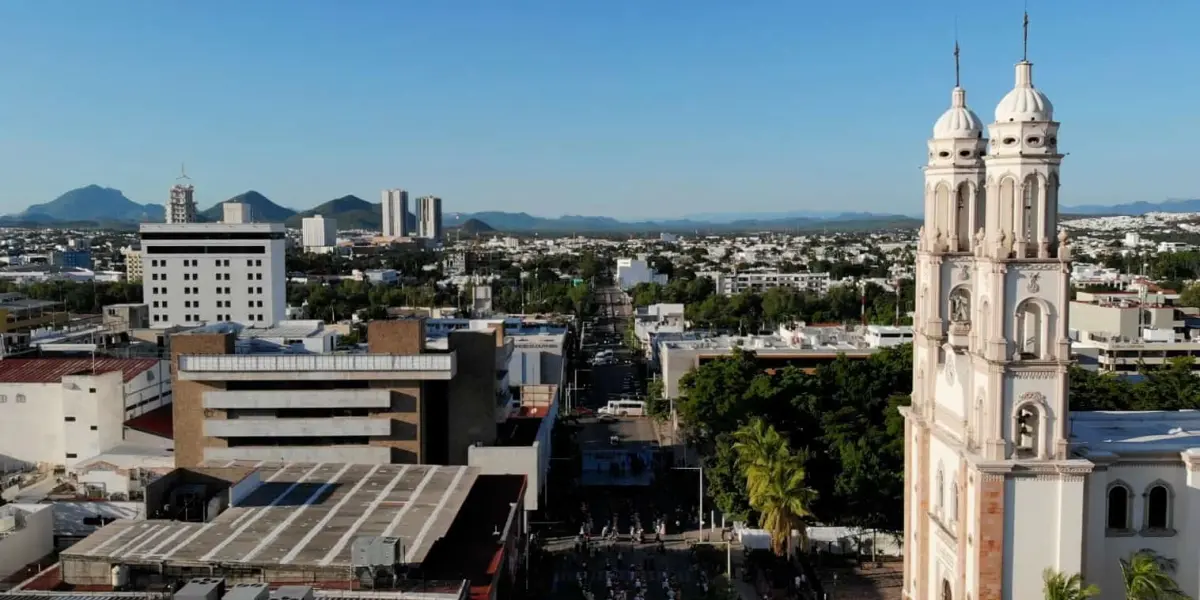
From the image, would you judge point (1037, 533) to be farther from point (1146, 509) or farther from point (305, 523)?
point (305, 523)

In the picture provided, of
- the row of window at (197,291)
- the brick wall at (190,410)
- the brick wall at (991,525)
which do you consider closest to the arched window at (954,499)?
the brick wall at (991,525)

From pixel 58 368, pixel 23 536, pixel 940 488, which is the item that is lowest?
pixel 23 536

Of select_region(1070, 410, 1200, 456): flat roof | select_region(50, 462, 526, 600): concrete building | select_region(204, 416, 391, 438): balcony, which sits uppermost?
select_region(1070, 410, 1200, 456): flat roof

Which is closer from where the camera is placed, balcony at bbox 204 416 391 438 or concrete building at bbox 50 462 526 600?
concrete building at bbox 50 462 526 600

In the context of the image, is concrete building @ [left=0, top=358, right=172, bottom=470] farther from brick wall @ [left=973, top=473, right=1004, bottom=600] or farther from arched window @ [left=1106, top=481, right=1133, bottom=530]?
arched window @ [left=1106, top=481, right=1133, bottom=530]

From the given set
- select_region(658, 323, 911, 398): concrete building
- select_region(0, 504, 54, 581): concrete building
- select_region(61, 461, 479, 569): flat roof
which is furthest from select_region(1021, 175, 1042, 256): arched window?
select_region(658, 323, 911, 398): concrete building

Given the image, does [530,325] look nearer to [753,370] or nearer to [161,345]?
[161,345]

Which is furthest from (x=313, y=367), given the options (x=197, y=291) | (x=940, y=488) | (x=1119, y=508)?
(x=197, y=291)
